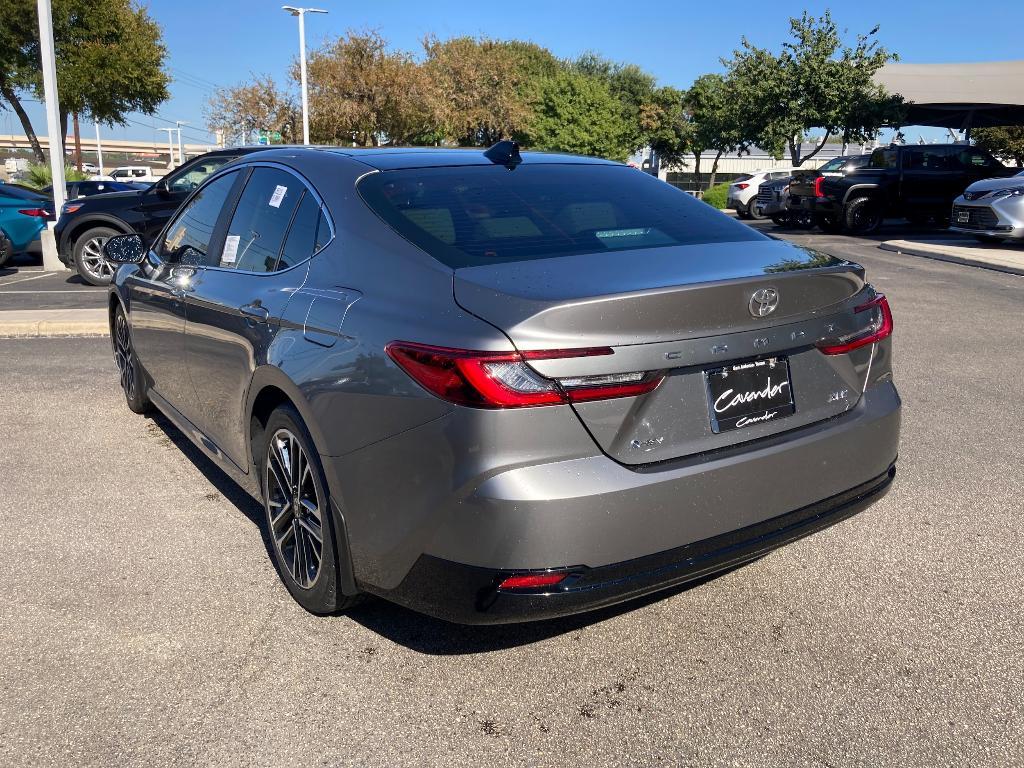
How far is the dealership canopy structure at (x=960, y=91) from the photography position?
101 ft

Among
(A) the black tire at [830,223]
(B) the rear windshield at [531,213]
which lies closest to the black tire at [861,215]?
(A) the black tire at [830,223]

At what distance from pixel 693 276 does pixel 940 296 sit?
992 centimetres

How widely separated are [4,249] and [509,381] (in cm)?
1471

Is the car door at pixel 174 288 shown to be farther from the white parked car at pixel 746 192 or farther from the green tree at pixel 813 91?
the green tree at pixel 813 91

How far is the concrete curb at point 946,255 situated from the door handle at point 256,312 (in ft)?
42.7

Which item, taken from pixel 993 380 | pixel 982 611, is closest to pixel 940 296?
pixel 993 380

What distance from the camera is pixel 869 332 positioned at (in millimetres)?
3184

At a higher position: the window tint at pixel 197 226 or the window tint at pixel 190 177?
the window tint at pixel 190 177

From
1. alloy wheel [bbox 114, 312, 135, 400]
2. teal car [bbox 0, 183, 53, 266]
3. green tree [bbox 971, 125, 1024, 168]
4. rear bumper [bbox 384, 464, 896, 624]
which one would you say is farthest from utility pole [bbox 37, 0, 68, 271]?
green tree [bbox 971, 125, 1024, 168]

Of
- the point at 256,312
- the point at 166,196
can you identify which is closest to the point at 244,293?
the point at 256,312

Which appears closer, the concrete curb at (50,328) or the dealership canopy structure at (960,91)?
the concrete curb at (50,328)

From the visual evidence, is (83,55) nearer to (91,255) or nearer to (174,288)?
(91,255)

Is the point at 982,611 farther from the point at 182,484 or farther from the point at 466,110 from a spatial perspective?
the point at 466,110

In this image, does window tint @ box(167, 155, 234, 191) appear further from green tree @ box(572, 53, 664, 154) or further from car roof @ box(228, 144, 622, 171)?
green tree @ box(572, 53, 664, 154)
